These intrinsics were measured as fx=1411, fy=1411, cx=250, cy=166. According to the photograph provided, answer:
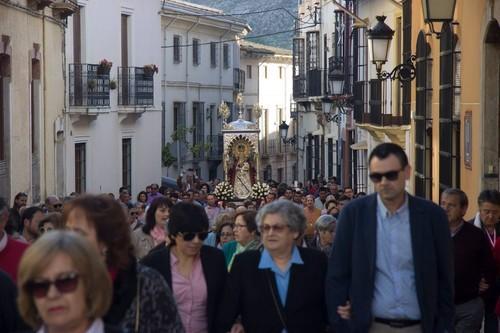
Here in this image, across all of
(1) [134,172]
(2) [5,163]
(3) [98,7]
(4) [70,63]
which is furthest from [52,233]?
(1) [134,172]

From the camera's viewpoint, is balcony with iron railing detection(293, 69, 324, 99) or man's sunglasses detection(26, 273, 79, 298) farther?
balcony with iron railing detection(293, 69, 324, 99)

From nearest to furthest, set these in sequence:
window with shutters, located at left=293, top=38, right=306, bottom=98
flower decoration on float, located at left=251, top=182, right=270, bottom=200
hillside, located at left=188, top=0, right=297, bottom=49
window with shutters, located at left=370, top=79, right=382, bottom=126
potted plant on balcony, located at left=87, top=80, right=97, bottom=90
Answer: window with shutters, located at left=370, top=79, right=382, bottom=126
flower decoration on float, located at left=251, top=182, right=270, bottom=200
potted plant on balcony, located at left=87, top=80, right=97, bottom=90
window with shutters, located at left=293, top=38, right=306, bottom=98
hillside, located at left=188, top=0, right=297, bottom=49

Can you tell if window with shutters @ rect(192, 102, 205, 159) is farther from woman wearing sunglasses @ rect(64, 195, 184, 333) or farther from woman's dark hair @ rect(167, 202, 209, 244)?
woman wearing sunglasses @ rect(64, 195, 184, 333)

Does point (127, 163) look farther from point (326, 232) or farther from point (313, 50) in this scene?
point (326, 232)

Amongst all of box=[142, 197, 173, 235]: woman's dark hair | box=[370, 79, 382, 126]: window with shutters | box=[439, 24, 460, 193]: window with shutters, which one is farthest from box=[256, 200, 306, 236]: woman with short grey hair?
box=[370, 79, 382, 126]: window with shutters

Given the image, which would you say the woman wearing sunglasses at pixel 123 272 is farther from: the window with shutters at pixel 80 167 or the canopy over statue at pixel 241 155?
the canopy over statue at pixel 241 155

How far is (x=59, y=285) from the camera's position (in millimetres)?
4566

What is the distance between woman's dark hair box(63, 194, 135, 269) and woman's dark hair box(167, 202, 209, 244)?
1.95m

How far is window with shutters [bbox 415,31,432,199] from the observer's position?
1964cm

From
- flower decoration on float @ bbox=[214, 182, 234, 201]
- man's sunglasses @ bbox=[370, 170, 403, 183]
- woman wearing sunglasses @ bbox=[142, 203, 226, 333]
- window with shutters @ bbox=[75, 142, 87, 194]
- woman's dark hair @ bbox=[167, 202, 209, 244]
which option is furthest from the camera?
window with shutters @ bbox=[75, 142, 87, 194]

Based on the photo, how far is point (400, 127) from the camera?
78.4 ft

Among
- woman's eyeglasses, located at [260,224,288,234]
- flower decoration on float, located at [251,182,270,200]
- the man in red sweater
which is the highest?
woman's eyeglasses, located at [260,224,288,234]

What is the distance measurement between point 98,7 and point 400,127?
Result: 369 inches

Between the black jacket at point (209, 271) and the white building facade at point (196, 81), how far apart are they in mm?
35327
